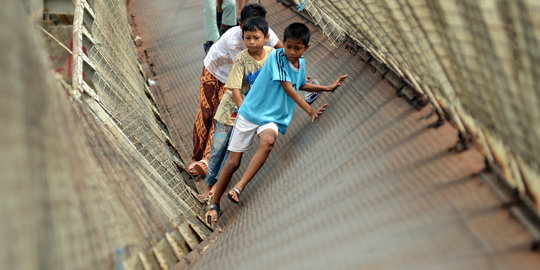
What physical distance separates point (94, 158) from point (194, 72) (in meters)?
2.06

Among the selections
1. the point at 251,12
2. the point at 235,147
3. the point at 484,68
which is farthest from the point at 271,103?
the point at 484,68

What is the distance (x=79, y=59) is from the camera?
2330mm

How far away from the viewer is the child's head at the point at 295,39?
6.09ft

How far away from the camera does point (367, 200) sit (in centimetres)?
135

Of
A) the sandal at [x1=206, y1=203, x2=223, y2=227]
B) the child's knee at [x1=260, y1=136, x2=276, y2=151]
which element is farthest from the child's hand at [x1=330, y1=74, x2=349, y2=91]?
the sandal at [x1=206, y1=203, x2=223, y2=227]

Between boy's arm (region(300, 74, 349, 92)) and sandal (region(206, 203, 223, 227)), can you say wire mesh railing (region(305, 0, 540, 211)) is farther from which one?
sandal (region(206, 203, 223, 227))

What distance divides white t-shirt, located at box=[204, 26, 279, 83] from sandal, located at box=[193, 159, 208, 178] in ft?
1.57

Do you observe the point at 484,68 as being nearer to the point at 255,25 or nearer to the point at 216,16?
the point at 255,25

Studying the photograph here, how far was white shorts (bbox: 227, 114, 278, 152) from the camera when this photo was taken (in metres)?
2.12

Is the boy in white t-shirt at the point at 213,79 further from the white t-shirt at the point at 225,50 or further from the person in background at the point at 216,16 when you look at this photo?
the person in background at the point at 216,16

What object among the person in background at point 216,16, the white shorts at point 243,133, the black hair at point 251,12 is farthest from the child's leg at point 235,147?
the person in background at point 216,16

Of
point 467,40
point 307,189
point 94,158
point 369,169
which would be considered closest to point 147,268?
point 94,158

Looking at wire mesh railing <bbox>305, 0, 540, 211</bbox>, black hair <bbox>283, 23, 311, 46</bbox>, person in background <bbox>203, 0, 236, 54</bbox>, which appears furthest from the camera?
person in background <bbox>203, 0, 236, 54</bbox>

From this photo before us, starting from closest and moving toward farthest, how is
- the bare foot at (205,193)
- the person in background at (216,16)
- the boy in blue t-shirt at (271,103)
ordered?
the boy in blue t-shirt at (271,103)
the bare foot at (205,193)
the person in background at (216,16)
